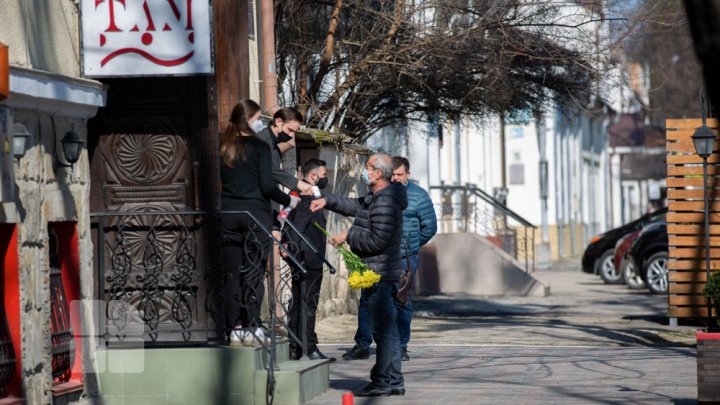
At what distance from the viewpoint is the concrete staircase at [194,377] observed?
10047 mm

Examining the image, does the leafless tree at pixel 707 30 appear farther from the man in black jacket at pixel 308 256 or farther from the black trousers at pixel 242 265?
the man in black jacket at pixel 308 256

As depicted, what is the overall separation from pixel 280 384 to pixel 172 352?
2.62 feet

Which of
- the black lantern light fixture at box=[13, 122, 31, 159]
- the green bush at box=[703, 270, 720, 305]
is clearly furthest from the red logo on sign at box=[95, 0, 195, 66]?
the green bush at box=[703, 270, 720, 305]

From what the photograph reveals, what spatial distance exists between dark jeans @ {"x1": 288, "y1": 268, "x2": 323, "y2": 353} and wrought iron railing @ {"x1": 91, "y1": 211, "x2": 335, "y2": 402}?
0.34 meters

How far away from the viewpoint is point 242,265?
10.5 m

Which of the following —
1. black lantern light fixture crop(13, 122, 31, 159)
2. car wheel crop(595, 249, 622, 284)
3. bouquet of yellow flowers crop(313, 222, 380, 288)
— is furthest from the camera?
car wheel crop(595, 249, 622, 284)

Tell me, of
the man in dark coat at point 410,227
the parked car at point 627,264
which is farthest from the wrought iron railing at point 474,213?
the man in dark coat at point 410,227

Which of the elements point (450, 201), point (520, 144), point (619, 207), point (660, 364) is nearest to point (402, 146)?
point (450, 201)

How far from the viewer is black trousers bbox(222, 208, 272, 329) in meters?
10.4

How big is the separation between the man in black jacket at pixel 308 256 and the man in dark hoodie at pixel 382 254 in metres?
0.77

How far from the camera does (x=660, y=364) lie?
12711mm

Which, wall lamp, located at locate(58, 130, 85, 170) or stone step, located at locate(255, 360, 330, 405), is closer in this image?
wall lamp, located at locate(58, 130, 85, 170)

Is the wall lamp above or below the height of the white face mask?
below

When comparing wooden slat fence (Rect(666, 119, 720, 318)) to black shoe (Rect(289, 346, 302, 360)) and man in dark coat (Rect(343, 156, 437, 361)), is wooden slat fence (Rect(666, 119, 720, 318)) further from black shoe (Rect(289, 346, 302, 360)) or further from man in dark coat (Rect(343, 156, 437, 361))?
black shoe (Rect(289, 346, 302, 360))
